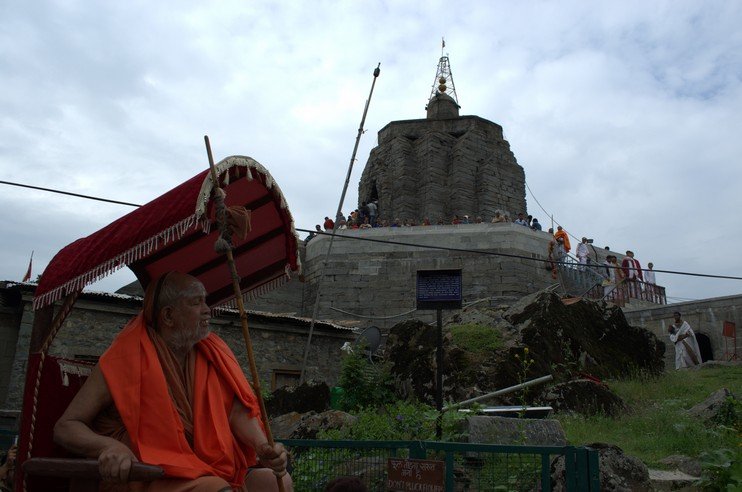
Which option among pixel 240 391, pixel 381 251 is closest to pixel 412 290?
pixel 381 251

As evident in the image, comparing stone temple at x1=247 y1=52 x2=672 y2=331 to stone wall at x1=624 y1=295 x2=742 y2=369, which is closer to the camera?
stone wall at x1=624 y1=295 x2=742 y2=369

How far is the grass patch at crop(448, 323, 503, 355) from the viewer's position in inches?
453

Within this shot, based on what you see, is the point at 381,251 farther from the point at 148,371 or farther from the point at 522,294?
the point at 148,371

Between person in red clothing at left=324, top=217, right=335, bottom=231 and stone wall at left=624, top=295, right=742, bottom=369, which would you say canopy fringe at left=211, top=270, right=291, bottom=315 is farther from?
person in red clothing at left=324, top=217, right=335, bottom=231

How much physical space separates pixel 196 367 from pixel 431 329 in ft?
30.2

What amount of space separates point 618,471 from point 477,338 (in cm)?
642

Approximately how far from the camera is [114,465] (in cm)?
293

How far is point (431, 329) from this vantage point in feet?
41.2

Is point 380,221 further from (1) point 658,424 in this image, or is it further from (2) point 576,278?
(1) point 658,424

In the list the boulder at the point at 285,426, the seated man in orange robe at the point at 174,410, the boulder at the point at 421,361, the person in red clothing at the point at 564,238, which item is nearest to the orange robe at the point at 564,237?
→ the person in red clothing at the point at 564,238

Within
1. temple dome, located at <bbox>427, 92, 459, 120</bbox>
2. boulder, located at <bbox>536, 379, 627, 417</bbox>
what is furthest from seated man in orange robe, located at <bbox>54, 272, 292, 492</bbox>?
temple dome, located at <bbox>427, 92, 459, 120</bbox>

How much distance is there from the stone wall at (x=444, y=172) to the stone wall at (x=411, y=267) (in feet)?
27.3

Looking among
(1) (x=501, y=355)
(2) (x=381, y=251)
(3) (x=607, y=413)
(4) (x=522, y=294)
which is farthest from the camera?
(2) (x=381, y=251)

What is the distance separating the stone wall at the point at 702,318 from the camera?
56.9 ft
